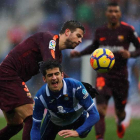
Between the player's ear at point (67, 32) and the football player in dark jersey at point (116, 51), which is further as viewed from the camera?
the football player in dark jersey at point (116, 51)

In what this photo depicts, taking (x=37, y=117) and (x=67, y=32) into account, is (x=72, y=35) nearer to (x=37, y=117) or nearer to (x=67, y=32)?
(x=67, y=32)

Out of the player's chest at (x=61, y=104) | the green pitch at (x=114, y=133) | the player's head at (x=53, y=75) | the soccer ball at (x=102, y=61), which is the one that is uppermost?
the player's head at (x=53, y=75)

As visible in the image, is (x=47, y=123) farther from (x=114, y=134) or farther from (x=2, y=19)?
(x=2, y=19)

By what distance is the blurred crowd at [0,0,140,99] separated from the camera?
13.2 meters

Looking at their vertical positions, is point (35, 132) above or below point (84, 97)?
below

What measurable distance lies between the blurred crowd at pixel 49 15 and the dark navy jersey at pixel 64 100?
8115mm

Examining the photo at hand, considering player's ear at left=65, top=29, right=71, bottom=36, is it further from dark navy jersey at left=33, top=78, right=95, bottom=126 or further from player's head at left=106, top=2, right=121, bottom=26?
player's head at left=106, top=2, right=121, bottom=26

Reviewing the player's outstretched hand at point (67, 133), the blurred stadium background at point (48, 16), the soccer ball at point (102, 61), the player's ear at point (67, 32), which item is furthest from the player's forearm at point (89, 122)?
the blurred stadium background at point (48, 16)

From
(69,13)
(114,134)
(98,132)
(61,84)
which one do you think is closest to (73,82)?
(61,84)

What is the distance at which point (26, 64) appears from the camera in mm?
5273

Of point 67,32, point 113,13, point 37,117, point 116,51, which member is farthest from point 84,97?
point 113,13

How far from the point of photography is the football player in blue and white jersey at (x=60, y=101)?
4.57m

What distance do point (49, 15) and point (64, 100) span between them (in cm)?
904

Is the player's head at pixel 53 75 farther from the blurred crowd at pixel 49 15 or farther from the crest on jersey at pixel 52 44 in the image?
the blurred crowd at pixel 49 15
